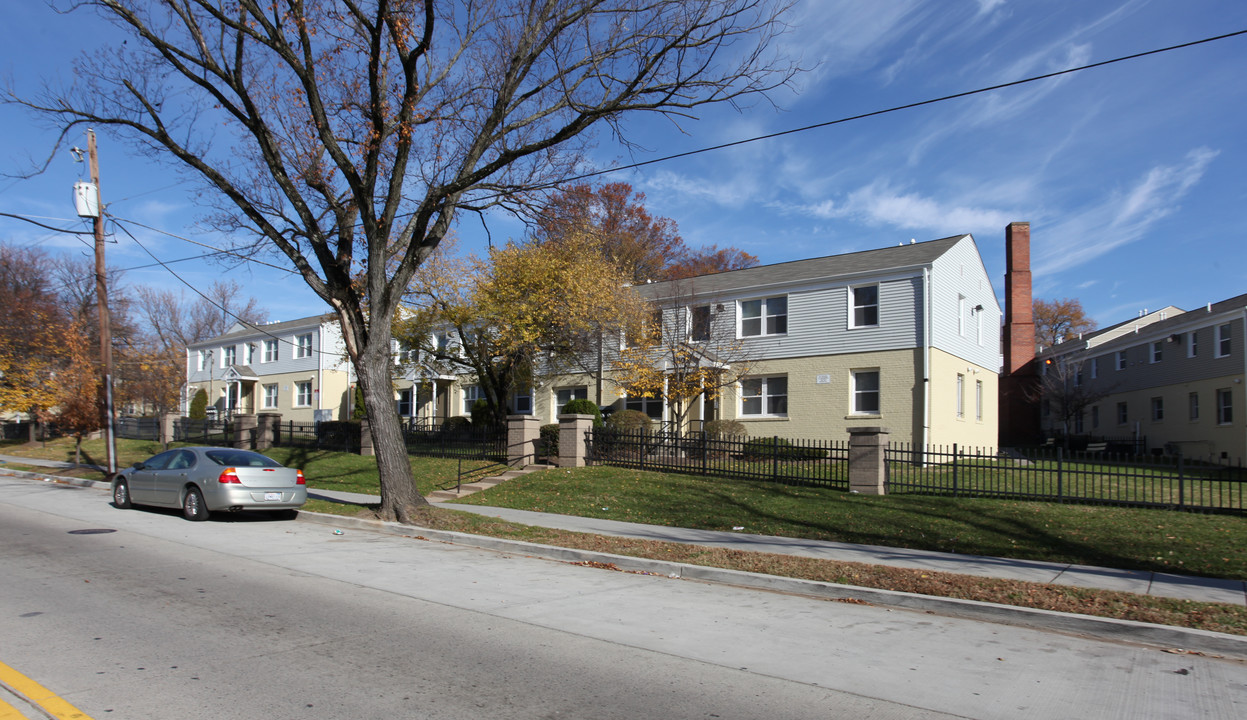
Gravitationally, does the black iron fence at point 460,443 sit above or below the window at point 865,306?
below

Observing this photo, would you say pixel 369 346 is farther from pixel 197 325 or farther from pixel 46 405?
pixel 197 325

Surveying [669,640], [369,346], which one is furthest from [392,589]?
[369,346]

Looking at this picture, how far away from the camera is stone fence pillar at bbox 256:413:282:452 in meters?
30.0

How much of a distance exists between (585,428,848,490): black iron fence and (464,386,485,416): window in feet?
47.9

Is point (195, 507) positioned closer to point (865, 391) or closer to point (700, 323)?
point (700, 323)

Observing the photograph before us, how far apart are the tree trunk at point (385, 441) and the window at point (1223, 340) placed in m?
30.5

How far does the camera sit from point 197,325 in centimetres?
6831

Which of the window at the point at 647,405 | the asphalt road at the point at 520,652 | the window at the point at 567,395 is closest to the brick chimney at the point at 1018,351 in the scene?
the window at the point at 647,405

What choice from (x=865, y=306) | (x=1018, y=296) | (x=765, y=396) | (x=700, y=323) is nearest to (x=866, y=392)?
(x=865, y=306)

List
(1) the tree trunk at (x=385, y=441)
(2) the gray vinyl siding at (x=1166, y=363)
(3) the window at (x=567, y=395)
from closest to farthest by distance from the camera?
(1) the tree trunk at (x=385, y=441) < (2) the gray vinyl siding at (x=1166, y=363) < (3) the window at (x=567, y=395)

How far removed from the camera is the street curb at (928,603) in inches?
254

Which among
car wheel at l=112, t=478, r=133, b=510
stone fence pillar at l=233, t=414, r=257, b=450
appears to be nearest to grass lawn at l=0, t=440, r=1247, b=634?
car wheel at l=112, t=478, r=133, b=510

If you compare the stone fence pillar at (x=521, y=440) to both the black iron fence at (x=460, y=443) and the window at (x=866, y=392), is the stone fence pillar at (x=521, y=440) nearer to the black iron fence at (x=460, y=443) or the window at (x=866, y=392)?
the black iron fence at (x=460, y=443)

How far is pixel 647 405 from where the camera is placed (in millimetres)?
27766
